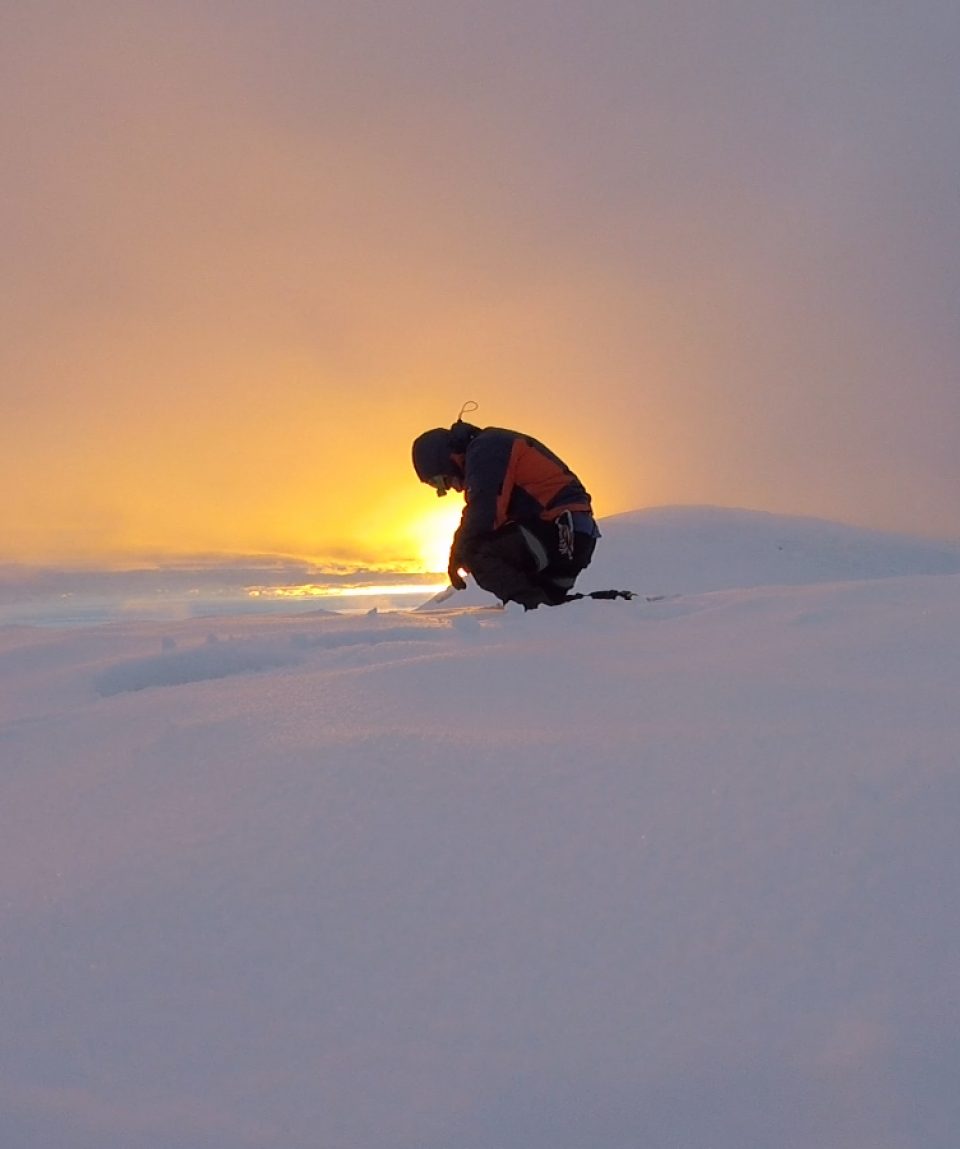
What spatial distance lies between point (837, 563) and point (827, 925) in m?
11.0

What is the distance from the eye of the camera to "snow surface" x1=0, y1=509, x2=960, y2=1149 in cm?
99

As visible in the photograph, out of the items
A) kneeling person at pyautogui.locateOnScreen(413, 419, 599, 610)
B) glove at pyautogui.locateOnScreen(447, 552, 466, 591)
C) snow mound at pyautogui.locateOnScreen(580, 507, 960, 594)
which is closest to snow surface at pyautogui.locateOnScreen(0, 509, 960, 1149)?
kneeling person at pyautogui.locateOnScreen(413, 419, 599, 610)

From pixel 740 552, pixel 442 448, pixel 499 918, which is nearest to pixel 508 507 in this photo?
pixel 442 448

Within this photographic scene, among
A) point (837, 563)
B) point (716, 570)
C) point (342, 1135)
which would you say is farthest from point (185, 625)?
point (837, 563)

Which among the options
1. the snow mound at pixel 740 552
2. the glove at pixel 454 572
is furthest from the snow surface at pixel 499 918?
the snow mound at pixel 740 552

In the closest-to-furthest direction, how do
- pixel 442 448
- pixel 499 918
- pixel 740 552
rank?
pixel 499 918
pixel 442 448
pixel 740 552

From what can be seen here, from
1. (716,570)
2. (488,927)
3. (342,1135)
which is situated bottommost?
(342,1135)

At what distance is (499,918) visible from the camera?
1258mm

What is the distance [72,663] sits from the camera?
331 cm

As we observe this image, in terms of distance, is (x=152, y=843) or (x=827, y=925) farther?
(x=152, y=843)

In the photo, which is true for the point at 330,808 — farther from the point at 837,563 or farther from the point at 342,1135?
the point at 837,563

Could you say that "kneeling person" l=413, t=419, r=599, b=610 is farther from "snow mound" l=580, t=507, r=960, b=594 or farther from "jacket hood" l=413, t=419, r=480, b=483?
"snow mound" l=580, t=507, r=960, b=594

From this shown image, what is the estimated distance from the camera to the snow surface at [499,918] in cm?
99

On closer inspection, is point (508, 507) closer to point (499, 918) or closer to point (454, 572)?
point (454, 572)
